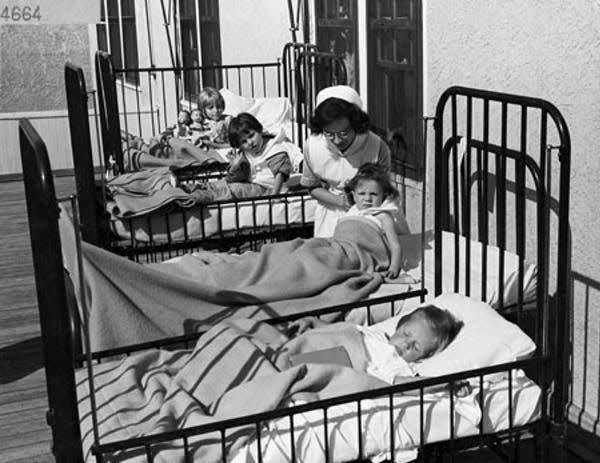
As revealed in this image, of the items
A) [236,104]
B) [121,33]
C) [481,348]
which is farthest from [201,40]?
[481,348]

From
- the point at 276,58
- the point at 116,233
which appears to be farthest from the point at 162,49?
the point at 116,233

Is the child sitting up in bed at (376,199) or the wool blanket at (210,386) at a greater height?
the child sitting up in bed at (376,199)

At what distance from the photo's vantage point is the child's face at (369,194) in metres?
3.45

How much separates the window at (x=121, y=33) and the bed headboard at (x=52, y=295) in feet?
26.8

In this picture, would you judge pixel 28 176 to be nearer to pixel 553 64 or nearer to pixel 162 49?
pixel 553 64

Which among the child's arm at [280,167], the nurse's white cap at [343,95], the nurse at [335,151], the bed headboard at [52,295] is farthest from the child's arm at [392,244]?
the bed headboard at [52,295]

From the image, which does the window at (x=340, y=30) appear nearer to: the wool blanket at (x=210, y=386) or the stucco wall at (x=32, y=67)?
the wool blanket at (x=210, y=386)

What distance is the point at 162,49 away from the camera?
888 cm

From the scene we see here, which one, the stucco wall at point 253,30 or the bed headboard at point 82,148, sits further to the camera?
the stucco wall at point 253,30

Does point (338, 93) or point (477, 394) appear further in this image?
point (338, 93)

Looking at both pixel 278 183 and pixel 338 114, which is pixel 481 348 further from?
pixel 278 183

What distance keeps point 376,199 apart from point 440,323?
3.27ft

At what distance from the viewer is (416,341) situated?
253 centimetres

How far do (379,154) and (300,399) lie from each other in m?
1.79
